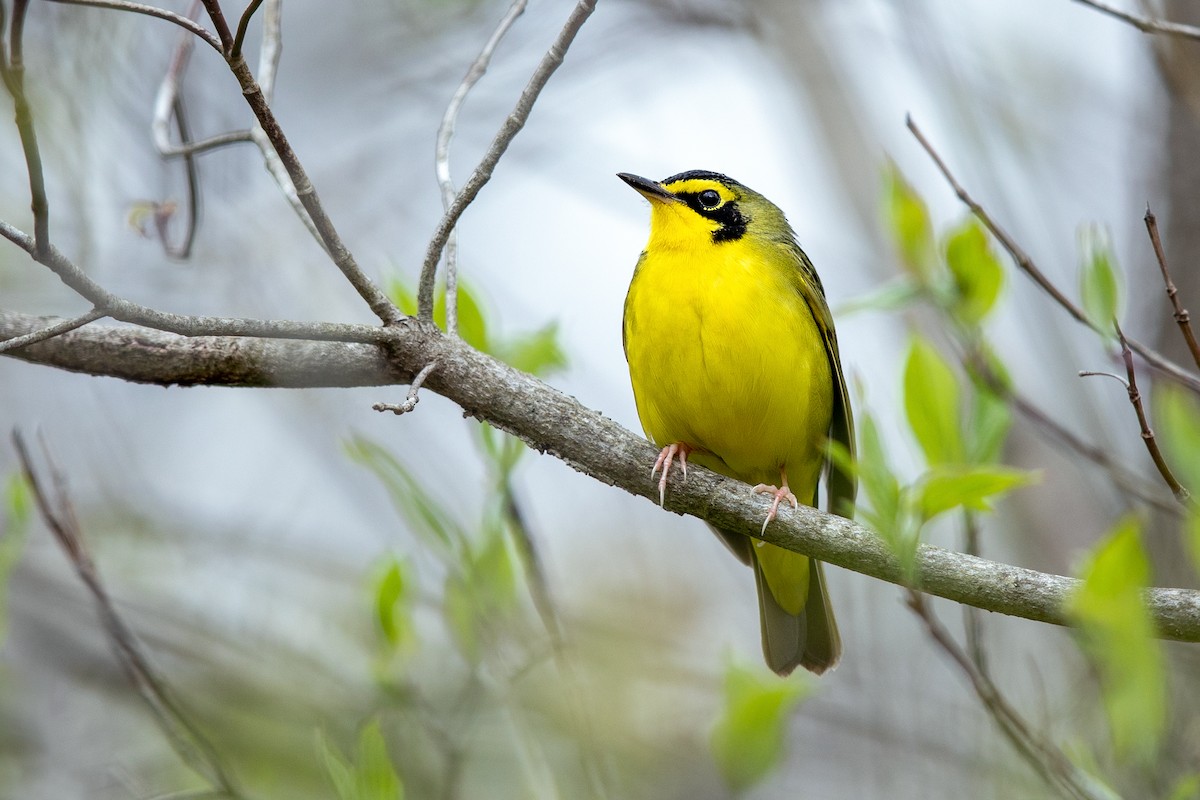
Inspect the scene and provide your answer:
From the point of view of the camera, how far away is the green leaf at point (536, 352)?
167 inches

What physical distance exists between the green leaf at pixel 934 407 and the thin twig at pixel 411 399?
1.47m

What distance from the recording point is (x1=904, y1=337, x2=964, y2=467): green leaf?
143 inches

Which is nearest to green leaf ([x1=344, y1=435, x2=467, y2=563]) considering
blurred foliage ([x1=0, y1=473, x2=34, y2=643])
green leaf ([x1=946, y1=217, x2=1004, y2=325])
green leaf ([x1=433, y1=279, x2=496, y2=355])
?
green leaf ([x1=433, y1=279, x2=496, y2=355])

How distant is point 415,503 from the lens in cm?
387

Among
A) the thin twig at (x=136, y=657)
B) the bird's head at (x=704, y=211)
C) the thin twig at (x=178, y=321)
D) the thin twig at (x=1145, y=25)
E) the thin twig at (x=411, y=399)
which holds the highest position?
the thin twig at (x=1145, y=25)

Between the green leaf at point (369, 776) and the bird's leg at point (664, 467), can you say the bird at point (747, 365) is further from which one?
the green leaf at point (369, 776)

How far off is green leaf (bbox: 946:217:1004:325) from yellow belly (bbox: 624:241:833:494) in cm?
89

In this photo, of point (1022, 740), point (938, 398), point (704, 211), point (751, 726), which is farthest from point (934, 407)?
point (704, 211)

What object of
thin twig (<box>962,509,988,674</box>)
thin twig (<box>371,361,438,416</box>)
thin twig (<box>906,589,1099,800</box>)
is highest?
thin twig (<box>371,361,438,416</box>)

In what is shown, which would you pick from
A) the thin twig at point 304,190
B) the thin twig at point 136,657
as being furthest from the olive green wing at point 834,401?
the thin twig at point 136,657

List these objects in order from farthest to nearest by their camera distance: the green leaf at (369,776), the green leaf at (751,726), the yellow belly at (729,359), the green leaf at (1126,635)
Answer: the yellow belly at (729,359)
the green leaf at (751,726)
the green leaf at (369,776)
the green leaf at (1126,635)

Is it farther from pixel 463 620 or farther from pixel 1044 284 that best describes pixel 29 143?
pixel 1044 284

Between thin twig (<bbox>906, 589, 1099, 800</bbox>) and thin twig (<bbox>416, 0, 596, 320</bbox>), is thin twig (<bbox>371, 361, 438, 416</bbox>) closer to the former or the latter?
thin twig (<bbox>416, 0, 596, 320</bbox>)

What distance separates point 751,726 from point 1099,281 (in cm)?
194
